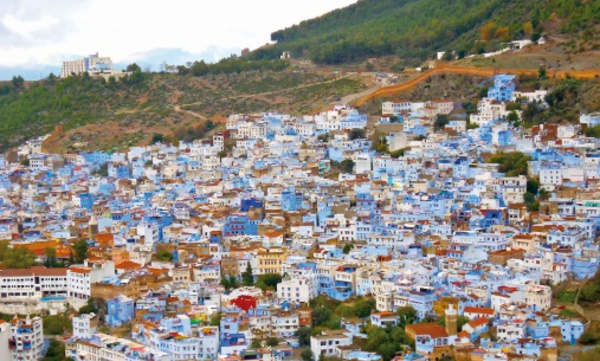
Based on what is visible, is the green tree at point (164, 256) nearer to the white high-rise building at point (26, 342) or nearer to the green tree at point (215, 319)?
the green tree at point (215, 319)

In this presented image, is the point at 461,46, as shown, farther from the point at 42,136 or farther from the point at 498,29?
the point at 42,136

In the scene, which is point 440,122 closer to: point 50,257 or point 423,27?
point 50,257

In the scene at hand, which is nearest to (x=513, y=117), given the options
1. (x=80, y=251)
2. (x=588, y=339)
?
(x=80, y=251)

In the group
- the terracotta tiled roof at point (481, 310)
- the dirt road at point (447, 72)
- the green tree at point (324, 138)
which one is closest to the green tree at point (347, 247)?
the terracotta tiled roof at point (481, 310)

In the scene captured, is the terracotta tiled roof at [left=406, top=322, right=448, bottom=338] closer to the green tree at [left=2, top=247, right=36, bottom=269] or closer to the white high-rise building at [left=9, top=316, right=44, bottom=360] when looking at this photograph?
the white high-rise building at [left=9, top=316, right=44, bottom=360]

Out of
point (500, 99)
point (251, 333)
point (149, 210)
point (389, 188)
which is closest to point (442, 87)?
point (500, 99)

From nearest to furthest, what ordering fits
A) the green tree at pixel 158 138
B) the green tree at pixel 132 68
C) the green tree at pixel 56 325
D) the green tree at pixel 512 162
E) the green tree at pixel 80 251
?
the green tree at pixel 56 325 → the green tree at pixel 80 251 → the green tree at pixel 512 162 → the green tree at pixel 158 138 → the green tree at pixel 132 68
